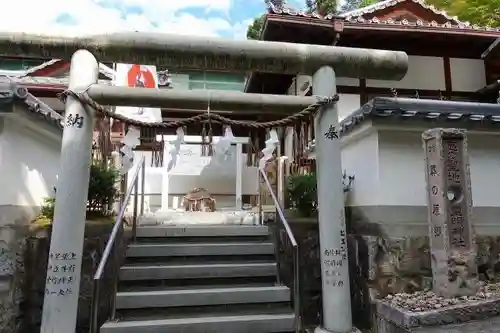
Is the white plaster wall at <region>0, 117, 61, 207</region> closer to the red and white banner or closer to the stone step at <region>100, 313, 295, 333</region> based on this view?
the stone step at <region>100, 313, 295, 333</region>

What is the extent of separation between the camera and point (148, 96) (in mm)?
4992

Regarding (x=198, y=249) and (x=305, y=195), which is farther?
(x=305, y=195)

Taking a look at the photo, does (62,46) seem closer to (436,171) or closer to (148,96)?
(148,96)

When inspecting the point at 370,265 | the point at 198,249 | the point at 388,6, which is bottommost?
the point at 370,265

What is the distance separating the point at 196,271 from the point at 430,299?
135 inches

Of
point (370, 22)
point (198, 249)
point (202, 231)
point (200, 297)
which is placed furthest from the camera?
point (370, 22)

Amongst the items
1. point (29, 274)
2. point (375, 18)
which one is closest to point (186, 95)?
point (29, 274)

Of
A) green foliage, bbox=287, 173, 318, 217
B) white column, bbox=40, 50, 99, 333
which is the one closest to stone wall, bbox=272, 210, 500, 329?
green foliage, bbox=287, 173, 318, 217

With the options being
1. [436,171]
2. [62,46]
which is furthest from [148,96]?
[436,171]

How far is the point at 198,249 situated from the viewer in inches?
236

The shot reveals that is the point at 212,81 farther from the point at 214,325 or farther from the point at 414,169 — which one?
the point at 214,325

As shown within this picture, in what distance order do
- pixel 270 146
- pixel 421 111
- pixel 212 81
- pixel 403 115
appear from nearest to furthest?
pixel 403 115
pixel 421 111
pixel 270 146
pixel 212 81

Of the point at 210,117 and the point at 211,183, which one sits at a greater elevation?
the point at 210,117

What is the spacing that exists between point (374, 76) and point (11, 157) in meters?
5.63
